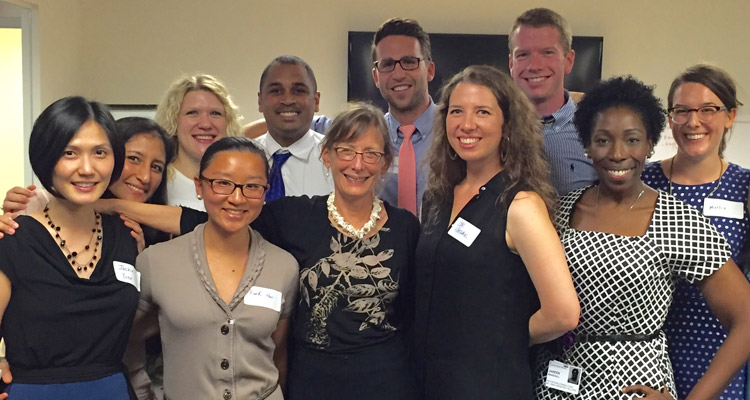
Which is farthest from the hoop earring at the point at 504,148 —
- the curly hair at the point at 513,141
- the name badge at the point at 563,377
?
the name badge at the point at 563,377

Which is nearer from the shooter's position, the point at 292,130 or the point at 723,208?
the point at 723,208

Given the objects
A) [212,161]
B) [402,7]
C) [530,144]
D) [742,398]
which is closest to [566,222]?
[530,144]

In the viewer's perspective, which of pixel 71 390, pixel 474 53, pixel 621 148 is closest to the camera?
pixel 71 390

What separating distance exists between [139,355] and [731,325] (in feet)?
6.37

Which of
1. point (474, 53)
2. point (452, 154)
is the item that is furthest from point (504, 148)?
point (474, 53)

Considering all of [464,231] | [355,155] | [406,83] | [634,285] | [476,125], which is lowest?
[634,285]

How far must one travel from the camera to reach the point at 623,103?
201 cm

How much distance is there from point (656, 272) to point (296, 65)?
197 centimetres

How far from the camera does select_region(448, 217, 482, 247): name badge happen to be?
6.28ft

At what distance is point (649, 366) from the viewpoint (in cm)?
190

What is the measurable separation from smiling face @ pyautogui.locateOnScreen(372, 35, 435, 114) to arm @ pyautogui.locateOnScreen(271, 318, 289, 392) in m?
1.39

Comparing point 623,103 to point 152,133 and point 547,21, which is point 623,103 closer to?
point 547,21

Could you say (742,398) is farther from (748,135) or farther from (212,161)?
(748,135)

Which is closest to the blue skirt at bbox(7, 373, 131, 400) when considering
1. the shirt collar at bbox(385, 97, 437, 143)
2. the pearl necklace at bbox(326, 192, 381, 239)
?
the pearl necklace at bbox(326, 192, 381, 239)
